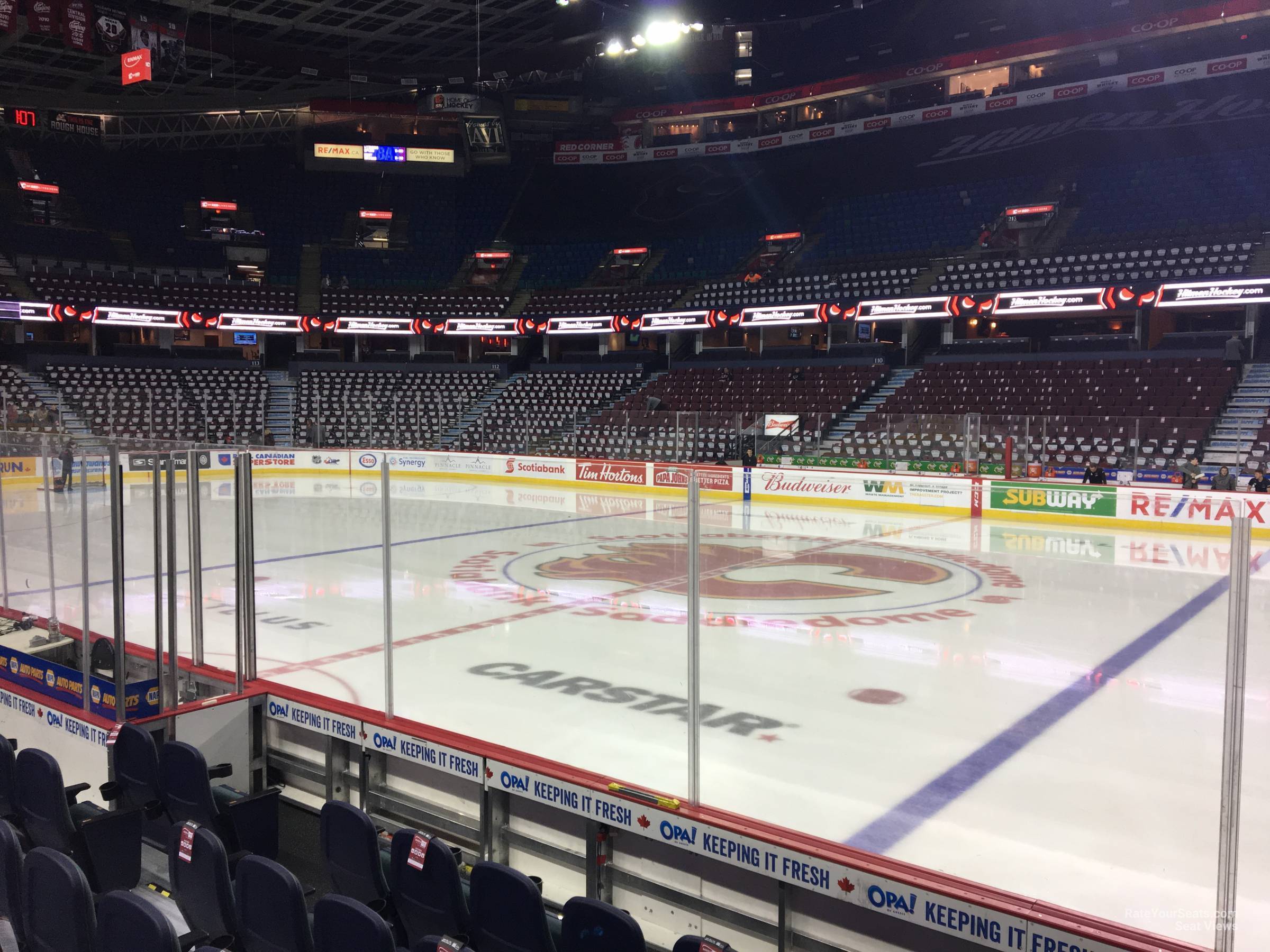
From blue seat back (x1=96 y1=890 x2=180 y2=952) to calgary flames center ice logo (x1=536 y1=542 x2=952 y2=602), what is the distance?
25.3ft

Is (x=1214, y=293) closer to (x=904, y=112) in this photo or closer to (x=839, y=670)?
(x=904, y=112)

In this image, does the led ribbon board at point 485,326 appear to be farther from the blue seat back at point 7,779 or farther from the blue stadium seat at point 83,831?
A: the blue stadium seat at point 83,831

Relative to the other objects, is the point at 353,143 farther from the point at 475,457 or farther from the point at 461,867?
the point at 461,867

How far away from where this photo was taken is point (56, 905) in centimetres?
346

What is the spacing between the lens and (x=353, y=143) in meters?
35.1

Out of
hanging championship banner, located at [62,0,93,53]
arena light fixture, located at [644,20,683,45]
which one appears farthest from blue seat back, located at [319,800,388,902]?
arena light fixture, located at [644,20,683,45]

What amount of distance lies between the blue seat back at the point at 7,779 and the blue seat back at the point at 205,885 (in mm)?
1468

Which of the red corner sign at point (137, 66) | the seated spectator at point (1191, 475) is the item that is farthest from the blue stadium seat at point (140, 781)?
the seated spectator at point (1191, 475)

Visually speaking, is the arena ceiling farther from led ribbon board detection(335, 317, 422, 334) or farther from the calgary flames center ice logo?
the calgary flames center ice logo

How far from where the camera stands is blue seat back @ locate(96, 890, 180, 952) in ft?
10.2

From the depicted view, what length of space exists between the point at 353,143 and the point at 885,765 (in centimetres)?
3436

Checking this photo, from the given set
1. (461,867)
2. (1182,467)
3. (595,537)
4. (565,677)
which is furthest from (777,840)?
(1182,467)

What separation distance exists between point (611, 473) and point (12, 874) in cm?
2001

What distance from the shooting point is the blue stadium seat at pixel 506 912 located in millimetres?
3500
